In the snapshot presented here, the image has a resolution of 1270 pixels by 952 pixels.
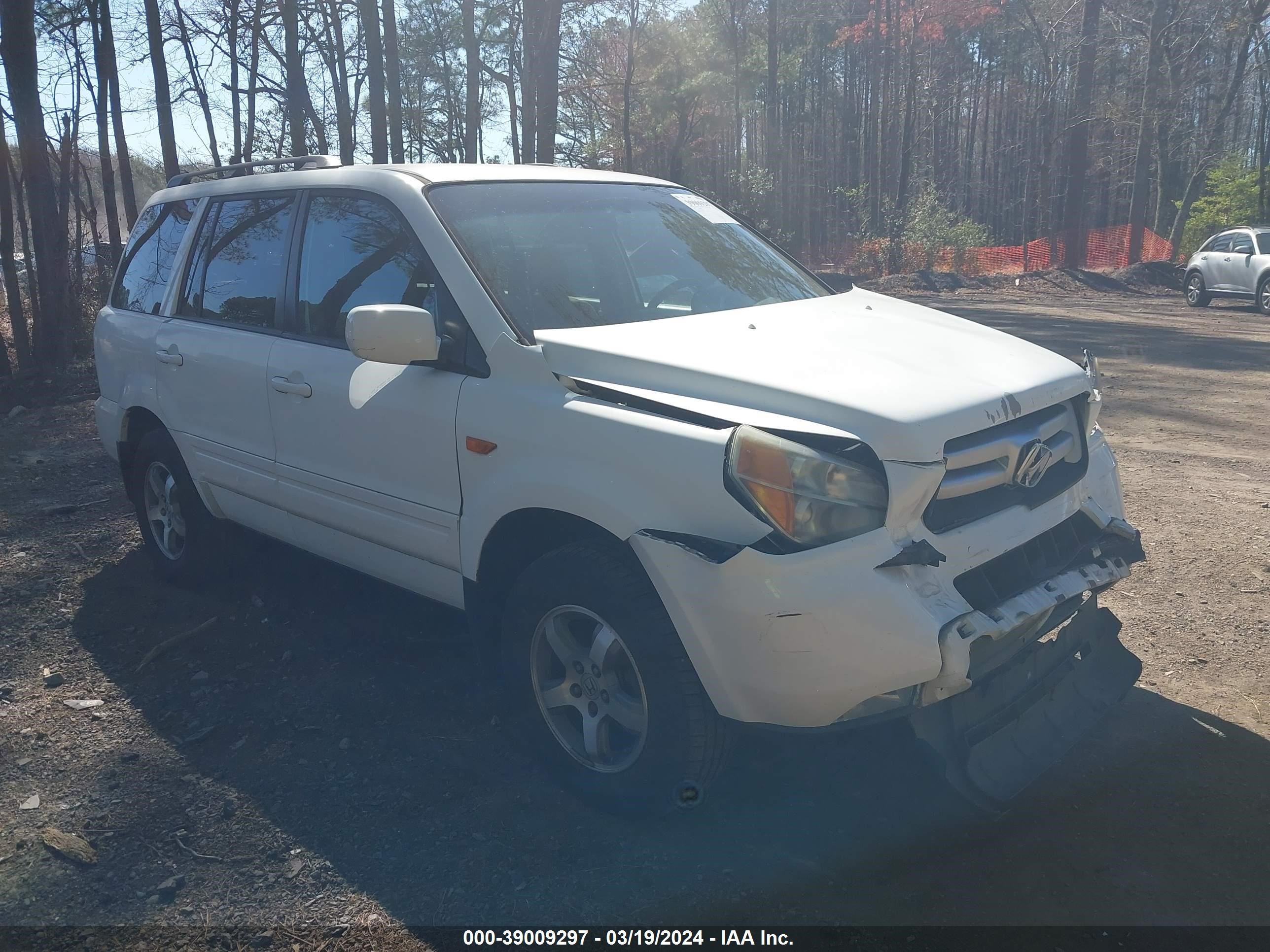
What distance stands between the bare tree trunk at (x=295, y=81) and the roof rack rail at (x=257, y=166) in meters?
16.6

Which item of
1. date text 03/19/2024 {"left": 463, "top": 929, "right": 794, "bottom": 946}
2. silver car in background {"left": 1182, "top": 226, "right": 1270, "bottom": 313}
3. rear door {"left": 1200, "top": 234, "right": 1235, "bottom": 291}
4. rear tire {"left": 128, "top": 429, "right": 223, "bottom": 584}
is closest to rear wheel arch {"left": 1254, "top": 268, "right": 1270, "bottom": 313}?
silver car in background {"left": 1182, "top": 226, "right": 1270, "bottom": 313}

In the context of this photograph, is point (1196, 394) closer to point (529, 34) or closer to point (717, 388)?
point (717, 388)

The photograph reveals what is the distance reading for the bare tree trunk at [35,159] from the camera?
1080cm

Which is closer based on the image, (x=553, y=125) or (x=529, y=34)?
(x=553, y=125)

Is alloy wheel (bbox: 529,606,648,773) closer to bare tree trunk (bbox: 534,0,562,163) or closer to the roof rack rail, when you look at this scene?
the roof rack rail

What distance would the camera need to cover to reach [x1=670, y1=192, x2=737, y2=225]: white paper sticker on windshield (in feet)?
14.7

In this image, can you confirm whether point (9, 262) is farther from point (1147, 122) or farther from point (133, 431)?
point (1147, 122)

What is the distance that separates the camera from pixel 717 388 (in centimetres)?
281

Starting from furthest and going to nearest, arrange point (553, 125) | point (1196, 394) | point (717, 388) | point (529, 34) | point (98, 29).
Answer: point (529, 34) < point (553, 125) < point (98, 29) < point (1196, 394) < point (717, 388)

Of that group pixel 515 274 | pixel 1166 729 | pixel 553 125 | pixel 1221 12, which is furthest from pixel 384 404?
pixel 1221 12

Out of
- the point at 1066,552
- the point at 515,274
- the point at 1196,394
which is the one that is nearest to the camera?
the point at 1066,552

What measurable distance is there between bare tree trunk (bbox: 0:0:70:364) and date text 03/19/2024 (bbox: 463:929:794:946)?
1116 centimetres

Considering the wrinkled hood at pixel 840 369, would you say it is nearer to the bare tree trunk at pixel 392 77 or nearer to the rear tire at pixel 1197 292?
the rear tire at pixel 1197 292

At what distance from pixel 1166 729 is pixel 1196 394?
287 inches
